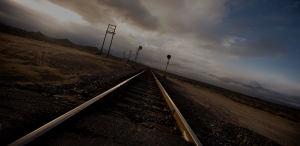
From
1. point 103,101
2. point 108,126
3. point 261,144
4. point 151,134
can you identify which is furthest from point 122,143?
point 261,144

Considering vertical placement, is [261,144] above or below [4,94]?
below

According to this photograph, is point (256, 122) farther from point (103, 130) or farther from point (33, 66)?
point (33, 66)

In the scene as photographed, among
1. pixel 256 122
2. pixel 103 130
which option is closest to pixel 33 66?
pixel 103 130

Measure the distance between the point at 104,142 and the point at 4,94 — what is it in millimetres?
1927

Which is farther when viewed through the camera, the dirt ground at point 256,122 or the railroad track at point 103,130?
the dirt ground at point 256,122

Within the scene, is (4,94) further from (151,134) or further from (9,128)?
(151,134)

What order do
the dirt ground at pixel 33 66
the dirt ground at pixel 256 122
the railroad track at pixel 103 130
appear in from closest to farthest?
1. the railroad track at pixel 103 130
2. the dirt ground at pixel 33 66
3. the dirt ground at pixel 256 122

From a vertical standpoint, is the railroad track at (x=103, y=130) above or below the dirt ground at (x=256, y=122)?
above

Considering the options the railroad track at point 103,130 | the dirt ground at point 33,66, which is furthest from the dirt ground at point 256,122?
the dirt ground at point 33,66

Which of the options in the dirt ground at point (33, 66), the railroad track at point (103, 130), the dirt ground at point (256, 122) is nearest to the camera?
the railroad track at point (103, 130)

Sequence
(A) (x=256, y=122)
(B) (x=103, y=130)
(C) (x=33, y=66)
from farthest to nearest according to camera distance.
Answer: (A) (x=256, y=122) → (C) (x=33, y=66) → (B) (x=103, y=130)

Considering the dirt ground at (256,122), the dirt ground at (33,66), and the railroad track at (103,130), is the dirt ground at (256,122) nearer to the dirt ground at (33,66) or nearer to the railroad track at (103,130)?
the railroad track at (103,130)

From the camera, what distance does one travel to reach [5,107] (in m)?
2.04

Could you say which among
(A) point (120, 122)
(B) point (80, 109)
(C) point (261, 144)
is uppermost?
(B) point (80, 109)
